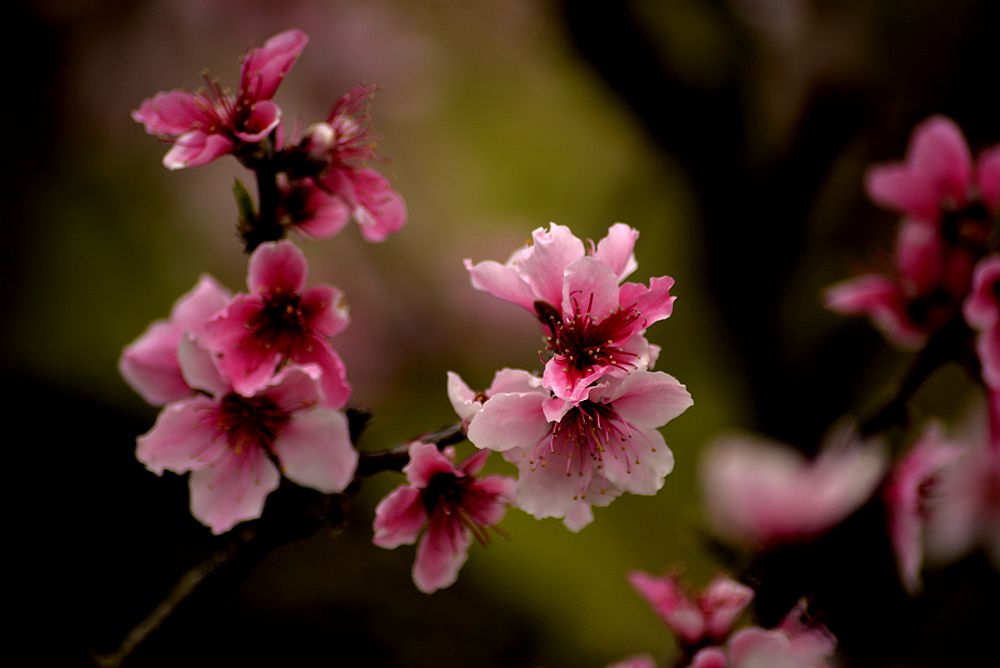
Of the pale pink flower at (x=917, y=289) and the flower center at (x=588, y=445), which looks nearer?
the flower center at (x=588, y=445)

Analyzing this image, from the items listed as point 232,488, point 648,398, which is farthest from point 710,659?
point 232,488

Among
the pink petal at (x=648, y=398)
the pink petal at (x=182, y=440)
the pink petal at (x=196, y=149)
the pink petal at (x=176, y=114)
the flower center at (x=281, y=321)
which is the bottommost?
the pink petal at (x=182, y=440)

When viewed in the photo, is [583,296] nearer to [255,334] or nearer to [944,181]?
[255,334]

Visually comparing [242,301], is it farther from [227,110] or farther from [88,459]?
[88,459]

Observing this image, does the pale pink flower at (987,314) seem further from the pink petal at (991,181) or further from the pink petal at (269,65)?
the pink petal at (269,65)

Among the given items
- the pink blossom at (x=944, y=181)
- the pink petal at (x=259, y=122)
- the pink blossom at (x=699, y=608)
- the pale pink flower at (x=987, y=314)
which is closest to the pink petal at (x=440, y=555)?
the pink blossom at (x=699, y=608)

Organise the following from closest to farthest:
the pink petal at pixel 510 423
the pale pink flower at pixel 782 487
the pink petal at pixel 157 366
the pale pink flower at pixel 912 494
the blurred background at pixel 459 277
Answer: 1. the pink petal at pixel 510 423
2. the pink petal at pixel 157 366
3. the pale pink flower at pixel 912 494
4. the pale pink flower at pixel 782 487
5. the blurred background at pixel 459 277

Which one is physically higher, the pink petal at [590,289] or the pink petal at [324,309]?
the pink petal at [590,289]

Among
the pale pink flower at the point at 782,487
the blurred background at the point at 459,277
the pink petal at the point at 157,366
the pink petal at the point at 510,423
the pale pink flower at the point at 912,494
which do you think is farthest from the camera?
the blurred background at the point at 459,277
